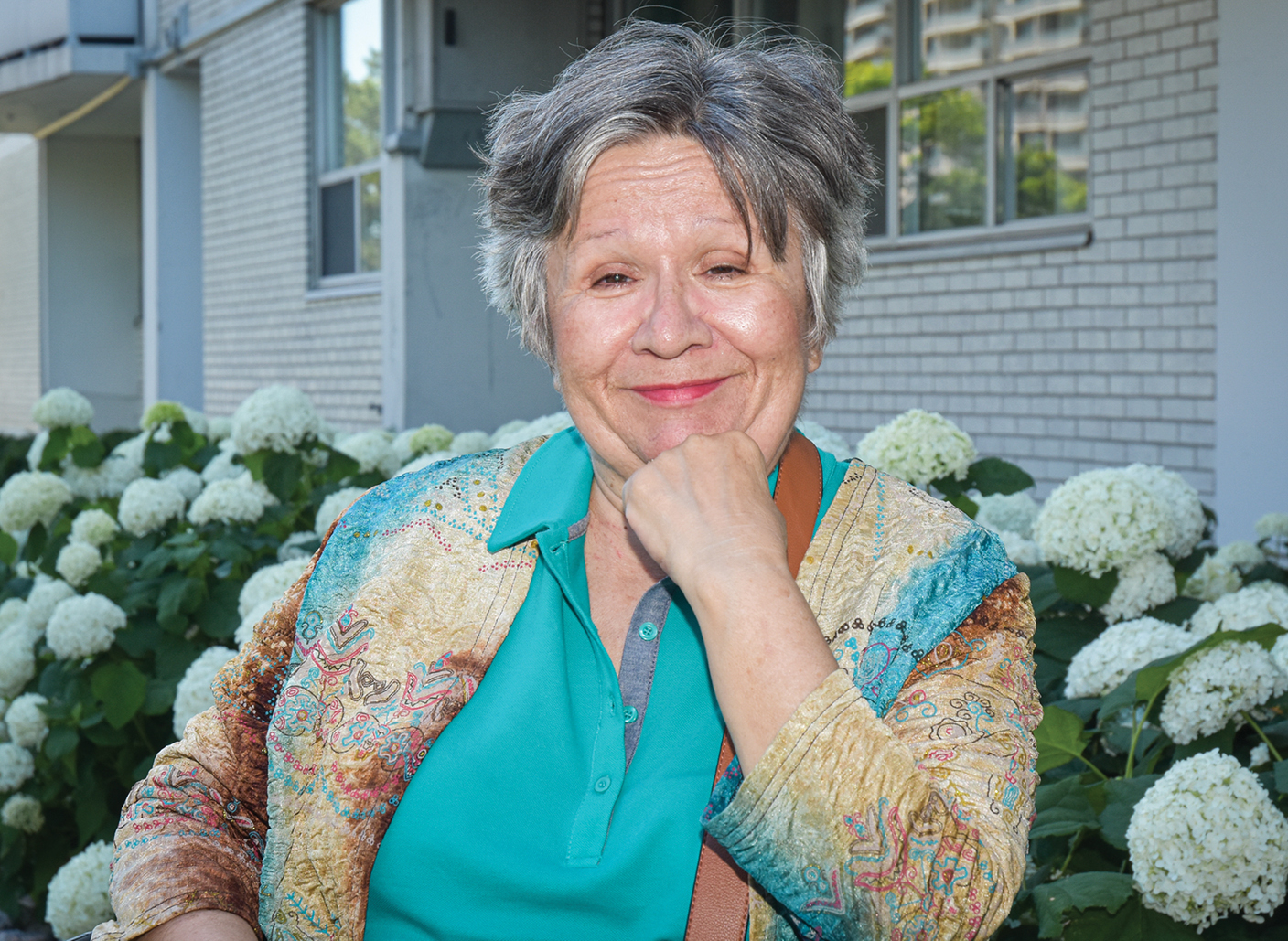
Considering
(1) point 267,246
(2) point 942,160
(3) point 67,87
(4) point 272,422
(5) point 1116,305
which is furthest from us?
(3) point 67,87

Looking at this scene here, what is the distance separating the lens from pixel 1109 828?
2.13 metres

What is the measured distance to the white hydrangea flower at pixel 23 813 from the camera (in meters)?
3.86

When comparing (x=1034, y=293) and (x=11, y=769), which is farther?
(x=1034, y=293)

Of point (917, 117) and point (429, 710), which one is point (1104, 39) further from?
point (429, 710)

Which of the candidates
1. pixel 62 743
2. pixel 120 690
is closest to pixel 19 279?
pixel 62 743

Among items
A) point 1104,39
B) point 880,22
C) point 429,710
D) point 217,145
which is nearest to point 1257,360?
point 1104,39

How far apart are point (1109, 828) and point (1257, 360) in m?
3.59

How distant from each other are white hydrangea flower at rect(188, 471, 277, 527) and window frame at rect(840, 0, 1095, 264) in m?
3.59

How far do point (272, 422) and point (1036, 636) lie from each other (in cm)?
231

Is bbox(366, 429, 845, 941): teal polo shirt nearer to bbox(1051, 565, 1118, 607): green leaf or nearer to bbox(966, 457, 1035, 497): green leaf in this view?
bbox(1051, 565, 1118, 607): green leaf

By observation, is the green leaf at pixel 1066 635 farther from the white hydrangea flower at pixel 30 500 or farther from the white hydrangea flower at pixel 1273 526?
the white hydrangea flower at pixel 30 500

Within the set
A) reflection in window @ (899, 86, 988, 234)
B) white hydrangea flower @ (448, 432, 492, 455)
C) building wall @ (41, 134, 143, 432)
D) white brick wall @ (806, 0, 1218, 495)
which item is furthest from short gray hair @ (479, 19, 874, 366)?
building wall @ (41, 134, 143, 432)

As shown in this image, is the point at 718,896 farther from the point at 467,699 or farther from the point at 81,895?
the point at 81,895

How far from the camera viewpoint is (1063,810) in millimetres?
2186
